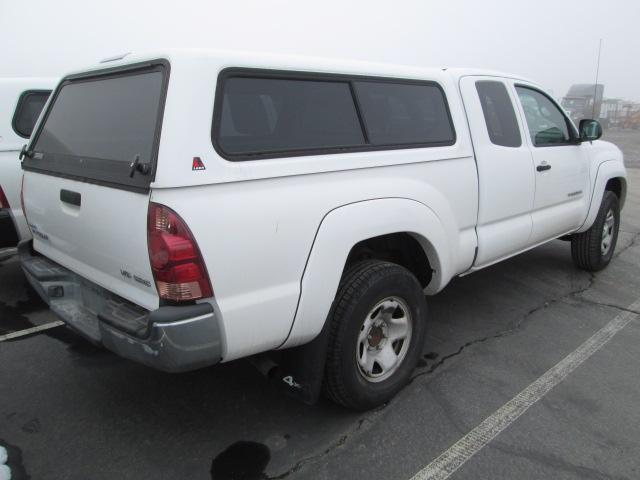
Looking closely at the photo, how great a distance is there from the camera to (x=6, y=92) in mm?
4984

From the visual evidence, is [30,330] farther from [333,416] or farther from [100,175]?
[333,416]

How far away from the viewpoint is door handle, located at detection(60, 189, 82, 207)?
246 cm

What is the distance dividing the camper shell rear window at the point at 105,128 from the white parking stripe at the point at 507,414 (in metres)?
1.86

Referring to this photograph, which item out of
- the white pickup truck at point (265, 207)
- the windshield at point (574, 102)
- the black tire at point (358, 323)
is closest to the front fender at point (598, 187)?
the white pickup truck at point (265, 207)

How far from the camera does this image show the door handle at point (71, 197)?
246 cm

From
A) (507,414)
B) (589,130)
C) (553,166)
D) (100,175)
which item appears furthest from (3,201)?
(589,130)

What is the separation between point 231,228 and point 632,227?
7218 mm

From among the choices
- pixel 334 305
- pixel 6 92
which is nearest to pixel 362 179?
pixel 334 305

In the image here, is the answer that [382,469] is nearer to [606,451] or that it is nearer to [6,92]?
[606,451]

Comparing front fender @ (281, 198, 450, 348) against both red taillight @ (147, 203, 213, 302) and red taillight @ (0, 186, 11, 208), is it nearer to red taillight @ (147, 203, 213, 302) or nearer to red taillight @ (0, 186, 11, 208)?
red taillight @ (147, 203, 213, 302)

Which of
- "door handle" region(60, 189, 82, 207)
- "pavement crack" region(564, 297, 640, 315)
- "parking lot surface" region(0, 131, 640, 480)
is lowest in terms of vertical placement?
"pavement crack" region(564, 297, 640, 315)

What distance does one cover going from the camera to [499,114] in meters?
3.66

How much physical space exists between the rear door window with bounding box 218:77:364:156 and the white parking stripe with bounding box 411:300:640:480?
5.32 ft

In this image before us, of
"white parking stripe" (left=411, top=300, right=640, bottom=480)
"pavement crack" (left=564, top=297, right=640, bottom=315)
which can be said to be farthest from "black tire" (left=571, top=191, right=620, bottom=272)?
"white parking stripe" (left=411, top=300, right=640, bottom=480)
